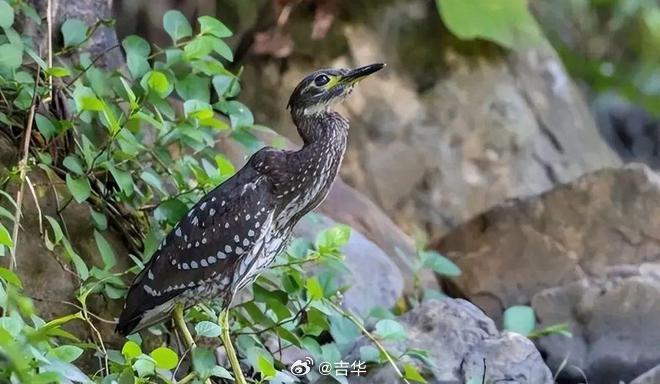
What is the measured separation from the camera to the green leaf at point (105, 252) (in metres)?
2.39

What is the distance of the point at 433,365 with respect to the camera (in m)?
2.54

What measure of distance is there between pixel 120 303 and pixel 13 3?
780 millimetres

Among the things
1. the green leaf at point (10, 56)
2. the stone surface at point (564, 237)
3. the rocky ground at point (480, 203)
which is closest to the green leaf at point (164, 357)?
the rocky ground at point (480, 203)

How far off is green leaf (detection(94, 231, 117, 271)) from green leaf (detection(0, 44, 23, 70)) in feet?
1.42

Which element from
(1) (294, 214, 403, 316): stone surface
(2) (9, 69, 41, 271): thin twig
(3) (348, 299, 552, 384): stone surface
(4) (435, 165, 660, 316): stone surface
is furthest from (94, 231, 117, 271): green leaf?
(4) (435, 165, 660, 316): stone surface

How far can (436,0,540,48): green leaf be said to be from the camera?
4.19m

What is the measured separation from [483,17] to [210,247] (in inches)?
87.7

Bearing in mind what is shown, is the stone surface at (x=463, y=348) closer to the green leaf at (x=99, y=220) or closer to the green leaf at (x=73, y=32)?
the green leaf at (x=99, y=220)

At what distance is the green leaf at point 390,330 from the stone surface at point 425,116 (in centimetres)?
176

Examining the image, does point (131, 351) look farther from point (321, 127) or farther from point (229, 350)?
point (321, 127)

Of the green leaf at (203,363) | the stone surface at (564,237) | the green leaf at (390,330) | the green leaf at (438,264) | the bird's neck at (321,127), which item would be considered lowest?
the stone surface at (564,237)

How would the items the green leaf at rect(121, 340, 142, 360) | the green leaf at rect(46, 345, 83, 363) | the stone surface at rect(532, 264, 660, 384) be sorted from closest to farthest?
the green leaf at rect(46, 345, 83, 363) → the green leaf at rect(121, 340, 142, 360) → the stone surface at rect(532, 264, 660, 384)

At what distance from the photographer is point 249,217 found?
7.41 feet

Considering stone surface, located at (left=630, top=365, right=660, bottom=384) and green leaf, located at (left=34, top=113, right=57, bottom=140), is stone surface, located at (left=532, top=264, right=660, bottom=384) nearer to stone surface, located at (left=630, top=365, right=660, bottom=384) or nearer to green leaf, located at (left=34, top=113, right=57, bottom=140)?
stone surface, located at (left=630, top=365, right=660, bottom=384)
